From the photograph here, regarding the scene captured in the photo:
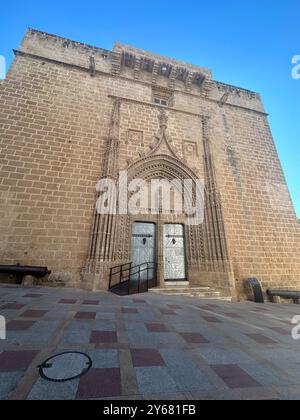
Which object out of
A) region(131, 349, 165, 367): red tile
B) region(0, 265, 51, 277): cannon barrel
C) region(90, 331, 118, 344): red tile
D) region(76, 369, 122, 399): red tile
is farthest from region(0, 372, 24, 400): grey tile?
region(0, 265, 51, 277): cannon barrel

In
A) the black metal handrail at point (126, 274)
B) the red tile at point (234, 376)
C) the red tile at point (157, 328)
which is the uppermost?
the black metal handrail at point (126, 274)

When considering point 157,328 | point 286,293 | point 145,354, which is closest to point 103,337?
point 145,354

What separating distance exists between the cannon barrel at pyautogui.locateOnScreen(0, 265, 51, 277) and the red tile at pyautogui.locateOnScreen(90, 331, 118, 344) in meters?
3.52

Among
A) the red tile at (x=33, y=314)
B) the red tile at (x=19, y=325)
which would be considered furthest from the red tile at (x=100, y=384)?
the red tile at (x=33, y=314)

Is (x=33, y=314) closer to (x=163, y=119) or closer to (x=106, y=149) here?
(x=106, y=149)

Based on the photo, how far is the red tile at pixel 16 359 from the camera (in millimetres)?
1469

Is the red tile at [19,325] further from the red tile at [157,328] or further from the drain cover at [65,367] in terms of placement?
the red tile at [157,328]

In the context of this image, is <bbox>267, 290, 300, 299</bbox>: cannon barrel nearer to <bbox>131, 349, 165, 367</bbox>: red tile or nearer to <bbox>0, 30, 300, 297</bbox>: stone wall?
<bbox>0, 30, 300, 297</bbox>: stone wall

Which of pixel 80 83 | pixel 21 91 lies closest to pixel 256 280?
pixel 80 83

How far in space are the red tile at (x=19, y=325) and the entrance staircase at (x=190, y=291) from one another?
374cm

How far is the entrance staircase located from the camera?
5660 millimetres

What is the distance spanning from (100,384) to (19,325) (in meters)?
1.56

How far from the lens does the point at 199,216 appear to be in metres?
7.47

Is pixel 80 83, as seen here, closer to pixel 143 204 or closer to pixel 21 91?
pixel 21 91
